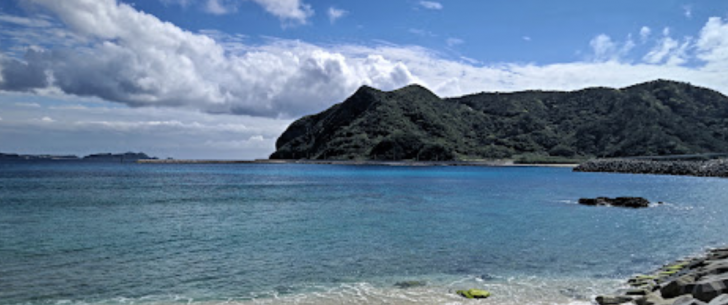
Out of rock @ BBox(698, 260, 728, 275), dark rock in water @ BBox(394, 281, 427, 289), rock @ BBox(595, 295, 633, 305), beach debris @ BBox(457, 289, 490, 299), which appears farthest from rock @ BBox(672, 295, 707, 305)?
dark rock in water @ BBox(394, 281, 427, 289)

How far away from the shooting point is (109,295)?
15.7m

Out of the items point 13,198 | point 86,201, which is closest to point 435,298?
point 86,201

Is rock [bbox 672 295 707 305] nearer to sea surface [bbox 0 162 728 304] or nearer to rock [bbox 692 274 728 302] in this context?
rock [bbox 692 274 728 302]

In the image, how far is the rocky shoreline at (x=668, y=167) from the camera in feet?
332

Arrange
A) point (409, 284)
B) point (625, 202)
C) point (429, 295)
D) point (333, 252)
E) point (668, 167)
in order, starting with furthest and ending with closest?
point (668, 167)
point (625, 202)
point (333, 252)
point (409, 284)
point (429, 295)

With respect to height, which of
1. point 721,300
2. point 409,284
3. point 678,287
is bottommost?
point 409,284

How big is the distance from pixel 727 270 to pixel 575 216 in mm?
23379

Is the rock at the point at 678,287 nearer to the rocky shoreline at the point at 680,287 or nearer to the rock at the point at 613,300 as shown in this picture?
the rocky shoreline at the point at 680,287

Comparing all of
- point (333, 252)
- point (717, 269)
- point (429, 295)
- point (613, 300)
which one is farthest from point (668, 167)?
point (429, 295)

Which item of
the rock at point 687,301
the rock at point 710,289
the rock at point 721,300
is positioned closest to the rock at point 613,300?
the rock at point 687,301

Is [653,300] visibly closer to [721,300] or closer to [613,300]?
[613,300]

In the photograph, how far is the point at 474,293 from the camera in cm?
1540

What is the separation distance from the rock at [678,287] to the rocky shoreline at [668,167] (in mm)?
104074

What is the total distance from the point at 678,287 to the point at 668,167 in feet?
400
